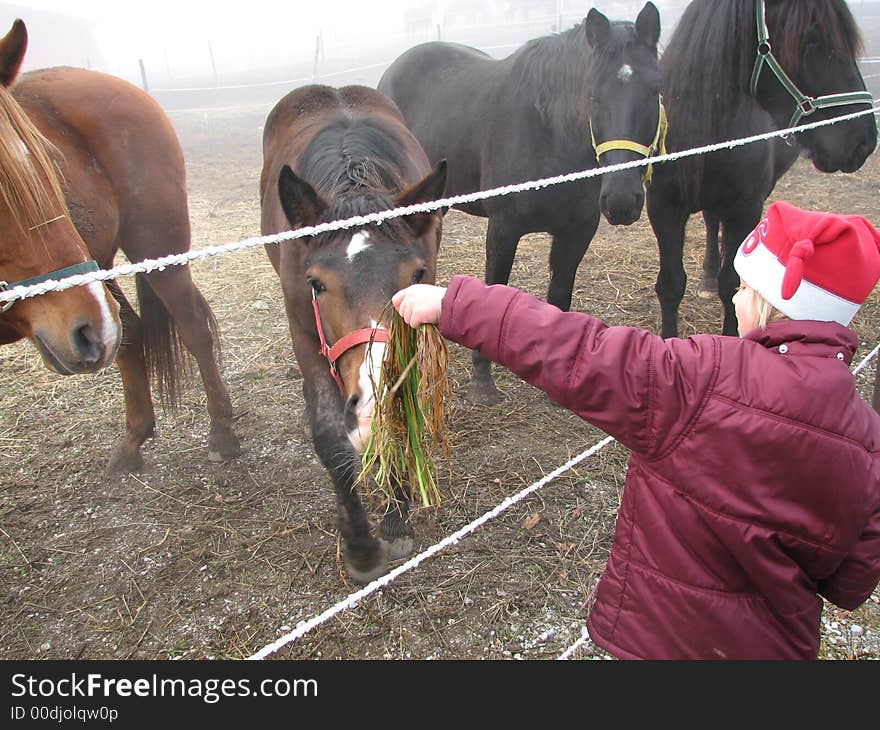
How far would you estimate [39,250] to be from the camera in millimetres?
1902

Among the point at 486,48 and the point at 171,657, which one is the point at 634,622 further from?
the point at 486,48

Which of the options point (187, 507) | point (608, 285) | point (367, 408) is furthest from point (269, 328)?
point (367, 408)

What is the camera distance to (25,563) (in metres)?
2.60

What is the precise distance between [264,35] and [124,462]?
63.6m

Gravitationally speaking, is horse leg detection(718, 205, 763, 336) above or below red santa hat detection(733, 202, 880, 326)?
below

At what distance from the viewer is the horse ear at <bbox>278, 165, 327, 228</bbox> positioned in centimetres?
178

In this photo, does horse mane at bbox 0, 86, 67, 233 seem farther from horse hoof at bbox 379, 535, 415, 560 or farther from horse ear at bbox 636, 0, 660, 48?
horse ear at bbox 636, 0, 660, 48

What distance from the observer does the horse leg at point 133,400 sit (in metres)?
3.14

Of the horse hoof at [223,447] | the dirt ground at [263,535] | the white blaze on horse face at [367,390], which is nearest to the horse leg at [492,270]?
the dirt ground at [263,535]

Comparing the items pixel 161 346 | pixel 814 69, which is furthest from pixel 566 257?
pixel 161 346

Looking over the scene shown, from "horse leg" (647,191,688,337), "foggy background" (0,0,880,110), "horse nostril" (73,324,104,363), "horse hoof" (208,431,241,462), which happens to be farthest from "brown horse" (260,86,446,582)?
"foggy background" (0,0,880,110)

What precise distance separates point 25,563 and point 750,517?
289cm

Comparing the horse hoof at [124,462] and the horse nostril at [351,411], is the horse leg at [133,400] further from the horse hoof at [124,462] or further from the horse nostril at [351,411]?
the horse nostril at [351,411]

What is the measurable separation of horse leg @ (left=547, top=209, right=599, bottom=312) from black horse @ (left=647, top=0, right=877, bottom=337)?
0.47 meters
